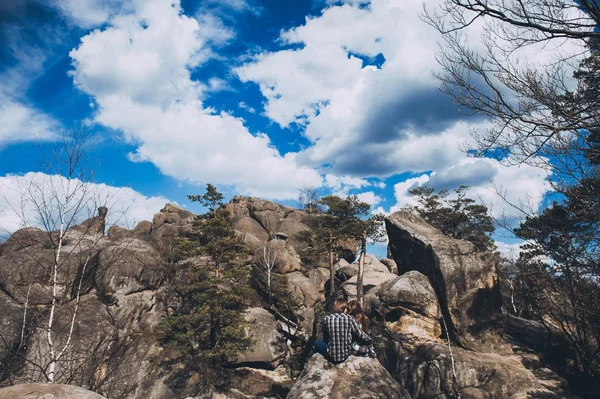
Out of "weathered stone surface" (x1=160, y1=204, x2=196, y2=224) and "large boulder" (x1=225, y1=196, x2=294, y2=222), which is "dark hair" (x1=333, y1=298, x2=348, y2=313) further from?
"large boulder" (x1=225, y1=196, x2=294, y2=222)

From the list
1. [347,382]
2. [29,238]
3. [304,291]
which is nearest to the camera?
[347,382]

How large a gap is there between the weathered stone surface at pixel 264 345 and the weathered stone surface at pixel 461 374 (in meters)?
7.57

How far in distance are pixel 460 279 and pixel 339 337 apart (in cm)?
1854

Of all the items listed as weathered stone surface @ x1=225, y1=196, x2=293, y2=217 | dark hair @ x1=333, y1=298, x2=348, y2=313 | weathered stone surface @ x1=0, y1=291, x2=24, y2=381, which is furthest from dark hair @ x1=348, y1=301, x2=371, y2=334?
weathered stone surface @ x1=225, y1=196, x2=293, y2=217

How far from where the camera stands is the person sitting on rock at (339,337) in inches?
201

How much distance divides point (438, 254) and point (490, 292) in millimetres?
3735

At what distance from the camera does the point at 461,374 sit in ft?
52.0

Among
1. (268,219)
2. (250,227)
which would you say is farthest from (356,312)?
(268,219)

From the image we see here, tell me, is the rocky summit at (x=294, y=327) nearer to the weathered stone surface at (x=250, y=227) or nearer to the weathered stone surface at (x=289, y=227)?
the weathered stone surface at (x=250, y=227)

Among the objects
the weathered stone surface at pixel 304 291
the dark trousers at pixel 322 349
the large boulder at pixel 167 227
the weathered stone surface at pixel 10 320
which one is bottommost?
the weathered stone surface at pixel 10 320

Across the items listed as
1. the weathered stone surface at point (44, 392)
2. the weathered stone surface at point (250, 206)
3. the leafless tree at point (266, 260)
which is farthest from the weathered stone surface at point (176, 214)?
the weathered stone surface at point (44, 392)

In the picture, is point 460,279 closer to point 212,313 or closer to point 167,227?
point 212,313

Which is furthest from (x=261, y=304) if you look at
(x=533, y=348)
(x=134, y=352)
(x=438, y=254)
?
(x=533, y=348)

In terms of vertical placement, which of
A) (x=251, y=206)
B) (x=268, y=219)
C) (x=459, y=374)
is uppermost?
(x=251, y=206)
